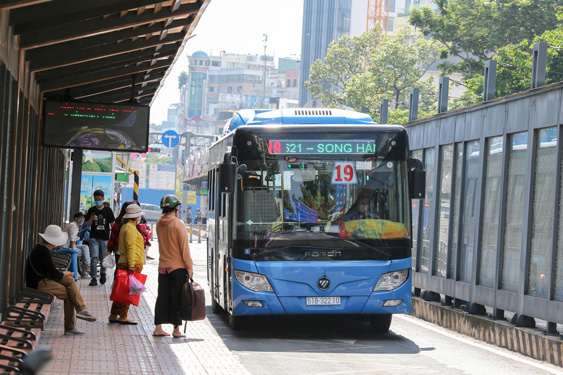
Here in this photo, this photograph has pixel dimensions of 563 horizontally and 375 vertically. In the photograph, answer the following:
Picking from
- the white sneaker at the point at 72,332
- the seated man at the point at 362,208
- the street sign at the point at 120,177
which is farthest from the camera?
the street sign at the point at 120,177

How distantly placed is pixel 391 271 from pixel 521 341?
1801 millimetres

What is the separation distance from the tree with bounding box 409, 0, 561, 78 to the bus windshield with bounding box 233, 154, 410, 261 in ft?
131

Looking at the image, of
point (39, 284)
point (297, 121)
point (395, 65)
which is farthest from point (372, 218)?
point (395, 65)

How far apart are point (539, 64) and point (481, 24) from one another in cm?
4202

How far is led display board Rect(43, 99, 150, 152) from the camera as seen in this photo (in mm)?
16156

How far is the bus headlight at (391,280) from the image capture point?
12.5 metres

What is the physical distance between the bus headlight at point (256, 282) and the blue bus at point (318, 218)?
12mm

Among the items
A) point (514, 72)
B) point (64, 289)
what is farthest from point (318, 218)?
point (514, 72)

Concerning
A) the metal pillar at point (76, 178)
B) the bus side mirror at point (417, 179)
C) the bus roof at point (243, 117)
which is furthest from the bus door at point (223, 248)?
the metal pillar at point (76, 178)

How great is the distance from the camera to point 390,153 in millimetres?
12781

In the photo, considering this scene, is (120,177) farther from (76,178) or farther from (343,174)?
(343,174)

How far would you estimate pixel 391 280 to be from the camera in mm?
12562

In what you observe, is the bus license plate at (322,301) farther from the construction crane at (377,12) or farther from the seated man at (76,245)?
the construction crane at (377,12)

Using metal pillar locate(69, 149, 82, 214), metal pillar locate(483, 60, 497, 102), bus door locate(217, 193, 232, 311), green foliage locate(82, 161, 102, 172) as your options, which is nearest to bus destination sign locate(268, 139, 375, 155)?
bus door locate(217, 193, 232, 311)
